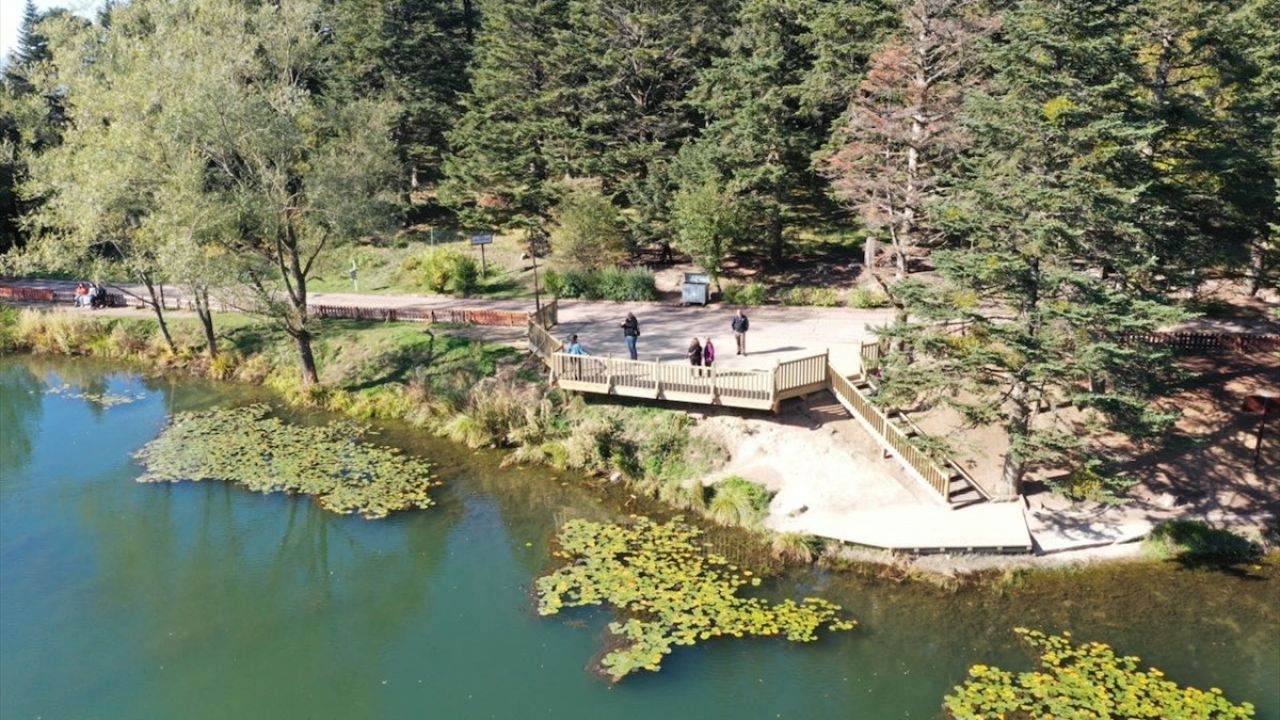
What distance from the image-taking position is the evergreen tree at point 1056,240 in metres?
18.3

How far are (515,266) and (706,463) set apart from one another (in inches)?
841

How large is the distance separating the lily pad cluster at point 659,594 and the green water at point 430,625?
0.39 metres

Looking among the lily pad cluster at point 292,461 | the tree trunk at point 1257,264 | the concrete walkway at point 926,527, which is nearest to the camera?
the concrete walkway at point 926,527

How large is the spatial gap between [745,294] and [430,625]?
64.9 ft

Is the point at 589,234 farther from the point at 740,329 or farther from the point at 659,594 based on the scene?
the point at 659,594

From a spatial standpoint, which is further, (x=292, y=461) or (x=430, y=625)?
(x=292, y=461)

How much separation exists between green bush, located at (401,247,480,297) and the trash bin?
10.5m

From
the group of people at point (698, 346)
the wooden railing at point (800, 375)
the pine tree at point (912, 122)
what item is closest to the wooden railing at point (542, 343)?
the group of people at point (698, 346)

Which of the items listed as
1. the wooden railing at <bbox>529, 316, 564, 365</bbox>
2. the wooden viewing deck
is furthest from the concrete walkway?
the wooden railing at <bbox>529, 316, 564, 365</bbox>

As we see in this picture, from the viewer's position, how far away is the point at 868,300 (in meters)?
32.8

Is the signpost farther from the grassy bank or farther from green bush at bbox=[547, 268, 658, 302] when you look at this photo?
the grassy bank

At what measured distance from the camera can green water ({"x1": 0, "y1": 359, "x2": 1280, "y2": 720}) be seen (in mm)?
15789

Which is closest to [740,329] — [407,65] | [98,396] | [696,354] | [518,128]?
[696,354]

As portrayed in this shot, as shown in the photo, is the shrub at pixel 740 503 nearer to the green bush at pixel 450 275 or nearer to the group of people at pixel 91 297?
the green bush at pixel 450 275
